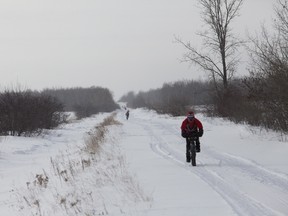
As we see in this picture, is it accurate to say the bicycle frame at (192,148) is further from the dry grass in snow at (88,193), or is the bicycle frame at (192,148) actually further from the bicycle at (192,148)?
the dry grass in snow at (88,193)

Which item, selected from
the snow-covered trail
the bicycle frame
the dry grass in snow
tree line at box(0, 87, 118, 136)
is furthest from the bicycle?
tree line at box(0, 87, 118, 136)

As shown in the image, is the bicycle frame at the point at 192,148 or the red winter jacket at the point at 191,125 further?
the red winter jacket at the point at 191,125

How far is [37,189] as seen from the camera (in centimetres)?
1122

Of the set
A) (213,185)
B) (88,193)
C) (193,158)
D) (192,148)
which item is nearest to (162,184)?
(213,185)

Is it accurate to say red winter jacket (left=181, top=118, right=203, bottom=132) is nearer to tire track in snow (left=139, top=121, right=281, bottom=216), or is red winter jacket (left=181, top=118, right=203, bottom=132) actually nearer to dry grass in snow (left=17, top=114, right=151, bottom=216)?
tire track in snow (left=139, top=121, right=281, bottom=216)

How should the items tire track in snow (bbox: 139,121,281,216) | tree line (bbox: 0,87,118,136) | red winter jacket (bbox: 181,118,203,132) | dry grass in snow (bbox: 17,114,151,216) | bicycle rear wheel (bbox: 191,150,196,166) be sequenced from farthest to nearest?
tree line (bbox: 0,87,118,136) < red winter jacket (bbox: 181,118,203,132) < bicycle rear wheel (bbox: 191,150,196,166) < dry grass in snow (bbox: 17,114,151,216) < tire track in snow (bbox: 139,121,281,216)

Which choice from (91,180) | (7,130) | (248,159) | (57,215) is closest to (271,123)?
(248,159)

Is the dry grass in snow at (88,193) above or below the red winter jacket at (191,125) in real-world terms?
below

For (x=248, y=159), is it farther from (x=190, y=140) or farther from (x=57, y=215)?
(x=57, y=215)

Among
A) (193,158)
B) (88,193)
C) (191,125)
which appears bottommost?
(88,193)

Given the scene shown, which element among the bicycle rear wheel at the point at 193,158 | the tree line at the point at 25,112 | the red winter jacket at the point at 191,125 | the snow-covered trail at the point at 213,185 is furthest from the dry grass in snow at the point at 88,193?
the tree line at the point at 25,112

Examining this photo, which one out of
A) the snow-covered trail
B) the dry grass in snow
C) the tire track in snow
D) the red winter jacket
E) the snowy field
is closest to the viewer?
the tire track in snow

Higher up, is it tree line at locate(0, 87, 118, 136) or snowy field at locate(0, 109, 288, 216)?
tree line at locate(0, 87, 118, 136)

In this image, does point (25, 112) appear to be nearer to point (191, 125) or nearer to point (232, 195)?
point (191, 125)
